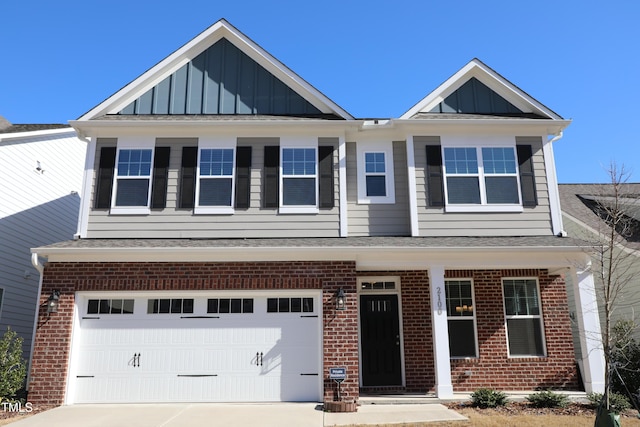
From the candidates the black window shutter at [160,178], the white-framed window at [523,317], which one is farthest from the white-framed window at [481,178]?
the black window shutter at [160,178]

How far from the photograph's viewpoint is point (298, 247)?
413 inches

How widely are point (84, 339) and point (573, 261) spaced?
10.3m

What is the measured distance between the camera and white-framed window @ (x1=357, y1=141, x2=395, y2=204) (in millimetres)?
12156

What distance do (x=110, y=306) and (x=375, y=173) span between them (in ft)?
21.6

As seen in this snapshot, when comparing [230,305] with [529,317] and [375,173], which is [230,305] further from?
[529,317]

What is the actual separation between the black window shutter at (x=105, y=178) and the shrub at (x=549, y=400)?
972 centimetres

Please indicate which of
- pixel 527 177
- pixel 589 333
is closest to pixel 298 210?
pixel 527 177

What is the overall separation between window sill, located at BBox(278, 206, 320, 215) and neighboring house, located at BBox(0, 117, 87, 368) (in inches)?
303

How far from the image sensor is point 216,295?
35.3ft

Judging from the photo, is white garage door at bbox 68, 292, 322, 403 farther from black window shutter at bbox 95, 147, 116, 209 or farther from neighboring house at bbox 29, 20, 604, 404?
black window shutter at bbox 95, 147, 116, 209

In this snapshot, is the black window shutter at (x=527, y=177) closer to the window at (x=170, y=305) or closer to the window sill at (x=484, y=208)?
the window sill at (x=484, y=208)

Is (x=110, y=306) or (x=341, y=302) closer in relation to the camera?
(x=341, y=302)

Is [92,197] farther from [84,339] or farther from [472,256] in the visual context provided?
[472,256]

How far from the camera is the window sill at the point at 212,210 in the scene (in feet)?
37.9
